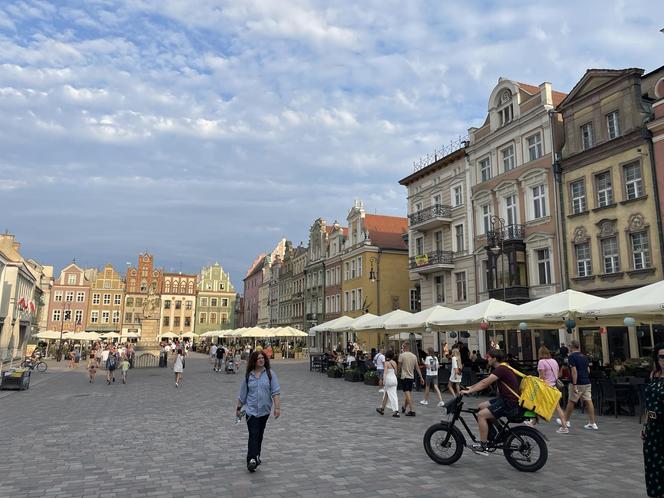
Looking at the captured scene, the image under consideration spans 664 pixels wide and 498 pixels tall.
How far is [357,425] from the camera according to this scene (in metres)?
11.9

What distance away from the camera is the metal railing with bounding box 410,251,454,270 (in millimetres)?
34031

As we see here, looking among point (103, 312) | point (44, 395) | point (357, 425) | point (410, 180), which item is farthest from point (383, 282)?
point (103, 312)

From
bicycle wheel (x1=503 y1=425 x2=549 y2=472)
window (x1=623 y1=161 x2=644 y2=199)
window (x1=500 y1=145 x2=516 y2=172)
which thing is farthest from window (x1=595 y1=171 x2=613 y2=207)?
bicycle wheel (x1=503 y1=425 x2=549 y2=472)

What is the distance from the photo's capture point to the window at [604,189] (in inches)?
929

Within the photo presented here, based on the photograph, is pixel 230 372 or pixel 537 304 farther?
pixel 230 372

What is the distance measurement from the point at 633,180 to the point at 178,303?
8475cm

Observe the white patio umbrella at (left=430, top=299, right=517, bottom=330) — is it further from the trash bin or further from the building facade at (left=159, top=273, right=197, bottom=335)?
the building facade at (left=159, top=273, right=197, bottom=335)

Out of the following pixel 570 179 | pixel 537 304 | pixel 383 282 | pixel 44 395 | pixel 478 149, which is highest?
pixel 478 149

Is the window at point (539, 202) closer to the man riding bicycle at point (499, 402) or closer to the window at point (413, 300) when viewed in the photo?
the window at point (413, 300)

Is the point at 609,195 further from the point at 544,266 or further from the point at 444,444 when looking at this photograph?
the point at 444,444

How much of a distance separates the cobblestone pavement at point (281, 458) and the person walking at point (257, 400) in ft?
1.21

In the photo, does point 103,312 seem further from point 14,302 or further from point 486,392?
point 486,392

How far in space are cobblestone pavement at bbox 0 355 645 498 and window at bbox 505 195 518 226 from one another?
1767 centimetres

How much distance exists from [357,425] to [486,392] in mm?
8508
